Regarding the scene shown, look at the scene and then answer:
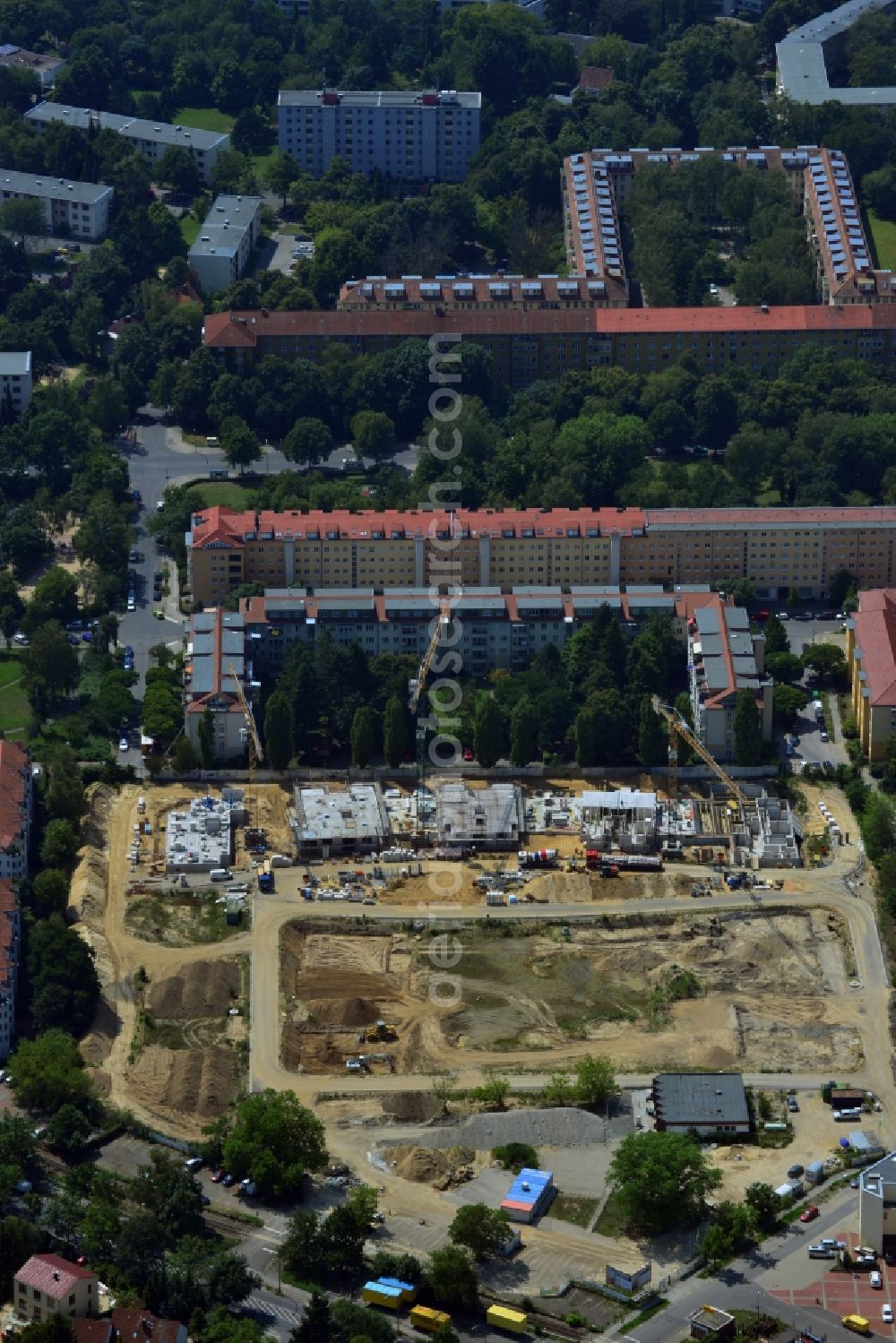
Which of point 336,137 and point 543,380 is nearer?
point 543,380

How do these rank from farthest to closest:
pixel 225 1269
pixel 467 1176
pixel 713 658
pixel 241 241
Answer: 1. pixel 241 241
2. pixel 713 658
3. pixel 467 1176
4. pixel 225 1269

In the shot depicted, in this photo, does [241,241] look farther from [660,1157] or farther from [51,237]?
[660,1157]

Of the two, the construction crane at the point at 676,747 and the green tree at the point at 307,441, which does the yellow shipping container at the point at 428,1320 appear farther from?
the green tree at the point at 307,441

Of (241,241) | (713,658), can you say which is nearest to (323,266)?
(241,241)

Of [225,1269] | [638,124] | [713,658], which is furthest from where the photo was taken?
[638,124]

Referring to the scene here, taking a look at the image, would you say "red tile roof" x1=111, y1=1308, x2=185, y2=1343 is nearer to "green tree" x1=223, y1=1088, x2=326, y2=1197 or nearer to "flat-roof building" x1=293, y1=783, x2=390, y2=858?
"green tree" x1=223, y1=1088, x2=326, y2=1197

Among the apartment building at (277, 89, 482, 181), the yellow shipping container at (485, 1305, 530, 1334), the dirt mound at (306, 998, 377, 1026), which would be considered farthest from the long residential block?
the yellow shipping container at (485, 1305, 530, 1334)

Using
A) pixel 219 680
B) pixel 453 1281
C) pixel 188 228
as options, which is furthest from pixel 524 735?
pixel 188 228

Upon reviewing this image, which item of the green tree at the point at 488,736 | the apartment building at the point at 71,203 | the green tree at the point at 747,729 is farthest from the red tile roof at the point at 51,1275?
the apartment building at the point at 71,203

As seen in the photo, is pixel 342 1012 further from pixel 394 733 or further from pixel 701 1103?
pixel 394 733
